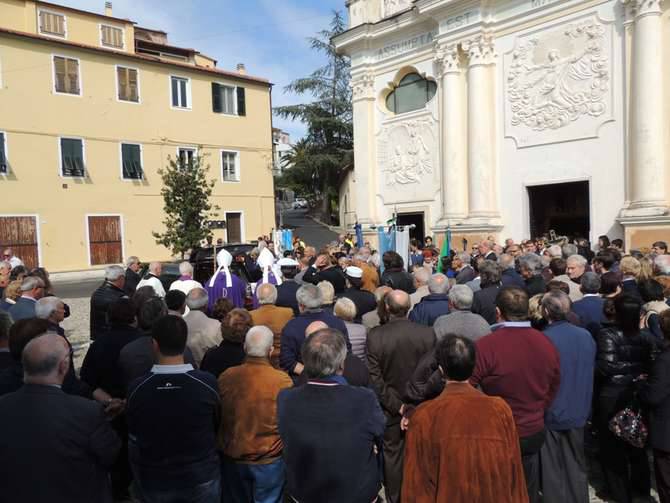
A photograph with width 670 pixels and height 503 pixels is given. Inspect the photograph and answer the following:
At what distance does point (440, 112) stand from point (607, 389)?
14256 mm

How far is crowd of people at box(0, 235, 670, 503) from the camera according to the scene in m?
2.58

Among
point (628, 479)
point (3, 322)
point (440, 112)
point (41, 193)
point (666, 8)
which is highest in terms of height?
point (666, 8)

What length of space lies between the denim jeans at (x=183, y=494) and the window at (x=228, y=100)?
27626 millimetres

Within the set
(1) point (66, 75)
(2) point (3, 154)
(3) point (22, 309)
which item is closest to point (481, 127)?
(3) point (22, 309)

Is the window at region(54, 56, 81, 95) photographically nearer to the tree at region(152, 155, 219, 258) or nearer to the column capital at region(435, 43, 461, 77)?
the tree at region(152, 155, 219, 258)

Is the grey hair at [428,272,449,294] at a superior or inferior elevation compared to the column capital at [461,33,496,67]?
inferior

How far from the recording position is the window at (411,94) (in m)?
17.9

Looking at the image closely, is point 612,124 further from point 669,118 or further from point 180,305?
point 180,305

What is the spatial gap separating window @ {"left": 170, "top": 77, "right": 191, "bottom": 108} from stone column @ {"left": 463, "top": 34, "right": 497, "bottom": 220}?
658 inches

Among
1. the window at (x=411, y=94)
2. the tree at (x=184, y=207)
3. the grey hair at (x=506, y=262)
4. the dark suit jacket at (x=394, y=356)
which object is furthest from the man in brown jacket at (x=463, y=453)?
the tree at (x=184, y=207)

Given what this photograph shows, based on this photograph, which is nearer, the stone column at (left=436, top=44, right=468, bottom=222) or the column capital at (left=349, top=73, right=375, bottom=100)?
the stone column at (left=436, top=44, right=468, bottom=222)

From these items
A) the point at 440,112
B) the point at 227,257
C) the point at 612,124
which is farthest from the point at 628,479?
the point at 440,112

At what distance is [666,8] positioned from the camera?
1264 centimetres

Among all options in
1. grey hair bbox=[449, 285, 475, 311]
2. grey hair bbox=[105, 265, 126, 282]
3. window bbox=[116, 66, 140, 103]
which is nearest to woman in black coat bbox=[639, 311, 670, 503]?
grey hair bbox=[449, 285, 475, 311]
